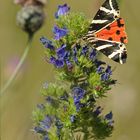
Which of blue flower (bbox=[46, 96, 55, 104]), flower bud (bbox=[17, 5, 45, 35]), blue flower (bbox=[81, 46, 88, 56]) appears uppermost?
flower bud (bbox=[17, 5, 45, 35])

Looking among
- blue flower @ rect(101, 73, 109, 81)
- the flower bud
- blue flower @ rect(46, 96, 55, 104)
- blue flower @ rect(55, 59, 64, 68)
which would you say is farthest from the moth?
the flower bud

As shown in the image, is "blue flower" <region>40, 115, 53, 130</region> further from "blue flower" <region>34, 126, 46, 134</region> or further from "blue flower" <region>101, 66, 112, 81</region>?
"blue flower" <region>101, 66, 112, 81</region>

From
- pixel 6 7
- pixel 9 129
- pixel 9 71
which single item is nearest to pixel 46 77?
pixel 9 71

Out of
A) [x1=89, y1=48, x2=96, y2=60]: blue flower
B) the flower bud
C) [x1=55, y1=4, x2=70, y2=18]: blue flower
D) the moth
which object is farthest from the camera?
the flower bud

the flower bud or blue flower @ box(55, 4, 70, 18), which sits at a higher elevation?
the flower bud

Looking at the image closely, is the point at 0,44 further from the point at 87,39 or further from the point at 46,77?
the point at 87,39

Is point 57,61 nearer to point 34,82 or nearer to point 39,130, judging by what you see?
point 39,130
